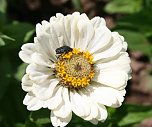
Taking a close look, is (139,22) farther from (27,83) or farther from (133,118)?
(27,83)

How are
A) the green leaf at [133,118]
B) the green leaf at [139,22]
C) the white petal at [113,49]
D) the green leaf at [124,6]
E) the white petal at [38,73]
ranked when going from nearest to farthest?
the white petal at [38,73]
the white petal at [113,49]
the green leaf at [133,118]
the green leaf at [139,22]
the green leaf at [124,6]

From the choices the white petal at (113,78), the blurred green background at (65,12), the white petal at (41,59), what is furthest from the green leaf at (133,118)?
the white petal at (41,59)

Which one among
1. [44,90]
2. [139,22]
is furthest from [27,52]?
[139,22]

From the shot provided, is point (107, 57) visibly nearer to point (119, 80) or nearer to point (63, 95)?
point (119, 80)

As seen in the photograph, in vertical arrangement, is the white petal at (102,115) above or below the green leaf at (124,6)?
below

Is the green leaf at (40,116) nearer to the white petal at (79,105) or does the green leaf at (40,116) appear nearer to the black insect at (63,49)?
the white petal at (79,105)
